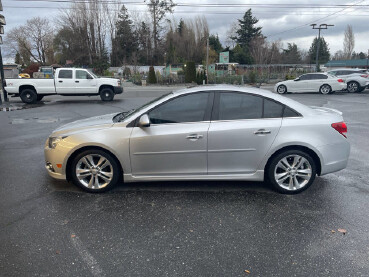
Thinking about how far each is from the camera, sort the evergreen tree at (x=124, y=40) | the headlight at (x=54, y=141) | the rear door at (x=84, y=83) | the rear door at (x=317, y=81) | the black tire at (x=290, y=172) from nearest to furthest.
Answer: the black tire at (x=290, y=172)
the headlight at (x=54, y=141)
the rear door at (x=84, y=83)
the rear door at (x=317, y=81)
the evergreen tree at (x=124, y=40)

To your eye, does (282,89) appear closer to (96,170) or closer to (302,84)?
(302,84)

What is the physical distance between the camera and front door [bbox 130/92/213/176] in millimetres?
4133

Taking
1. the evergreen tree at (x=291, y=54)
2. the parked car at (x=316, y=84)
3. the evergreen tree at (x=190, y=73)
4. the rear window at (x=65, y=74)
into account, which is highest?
the evergreen tree at (x=291, y=54)

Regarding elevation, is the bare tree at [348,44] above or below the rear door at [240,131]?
above

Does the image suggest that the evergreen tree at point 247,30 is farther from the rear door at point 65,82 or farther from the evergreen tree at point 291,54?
the rear door at point 65,82

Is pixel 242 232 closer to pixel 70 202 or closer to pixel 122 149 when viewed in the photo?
pixel 122 149

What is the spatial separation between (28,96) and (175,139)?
15.2m

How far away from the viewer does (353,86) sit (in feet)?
69.6

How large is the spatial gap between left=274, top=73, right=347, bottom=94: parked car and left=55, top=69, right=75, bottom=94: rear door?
14.1 meters

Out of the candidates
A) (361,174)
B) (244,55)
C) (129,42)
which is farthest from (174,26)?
(361,174)

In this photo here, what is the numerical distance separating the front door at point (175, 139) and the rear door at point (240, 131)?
14cm

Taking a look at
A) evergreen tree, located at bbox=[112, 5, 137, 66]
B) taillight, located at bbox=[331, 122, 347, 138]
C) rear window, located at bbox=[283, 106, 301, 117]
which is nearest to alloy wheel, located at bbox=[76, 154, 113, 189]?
rear window, located at bbox=[283, 106, 301, 117]

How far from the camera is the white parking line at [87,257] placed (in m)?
2.70

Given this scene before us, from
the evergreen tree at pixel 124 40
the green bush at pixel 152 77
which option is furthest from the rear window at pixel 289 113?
the evergreen tree at pixel 124 40
